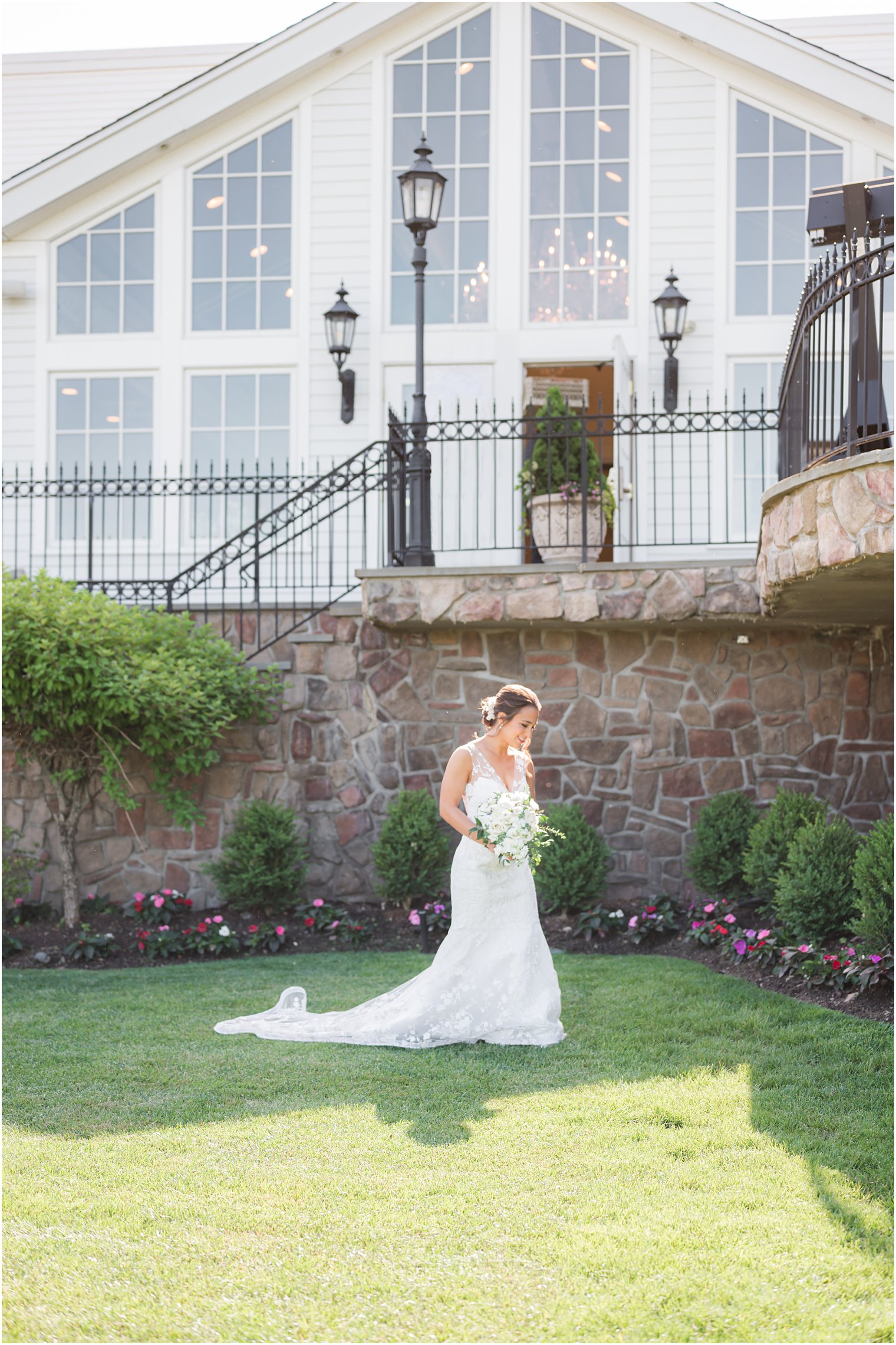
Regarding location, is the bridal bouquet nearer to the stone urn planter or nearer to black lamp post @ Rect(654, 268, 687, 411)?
the stone urn planter

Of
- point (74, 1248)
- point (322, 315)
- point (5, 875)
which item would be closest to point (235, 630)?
point (5, 875)

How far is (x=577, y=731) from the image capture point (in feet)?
32.7

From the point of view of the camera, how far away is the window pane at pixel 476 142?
1264cm

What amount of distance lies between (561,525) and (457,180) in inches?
178

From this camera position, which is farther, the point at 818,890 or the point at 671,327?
the point at 671,327

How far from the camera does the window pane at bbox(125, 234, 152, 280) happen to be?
513 inches

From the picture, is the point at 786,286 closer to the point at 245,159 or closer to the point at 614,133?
the point at 614,133

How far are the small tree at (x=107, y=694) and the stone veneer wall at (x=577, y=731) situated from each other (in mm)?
370

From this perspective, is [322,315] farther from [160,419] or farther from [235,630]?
[235,630]

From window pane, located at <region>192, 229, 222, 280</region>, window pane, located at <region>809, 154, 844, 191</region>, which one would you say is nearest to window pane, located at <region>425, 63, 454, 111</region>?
window pane, located at <region>192, 229, 222, 280</region>

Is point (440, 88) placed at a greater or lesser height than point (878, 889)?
greater

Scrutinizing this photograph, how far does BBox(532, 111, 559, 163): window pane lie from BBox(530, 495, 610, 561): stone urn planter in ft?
14.2

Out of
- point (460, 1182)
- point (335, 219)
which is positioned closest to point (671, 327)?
point (335, 219)

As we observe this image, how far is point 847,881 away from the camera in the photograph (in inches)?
296
